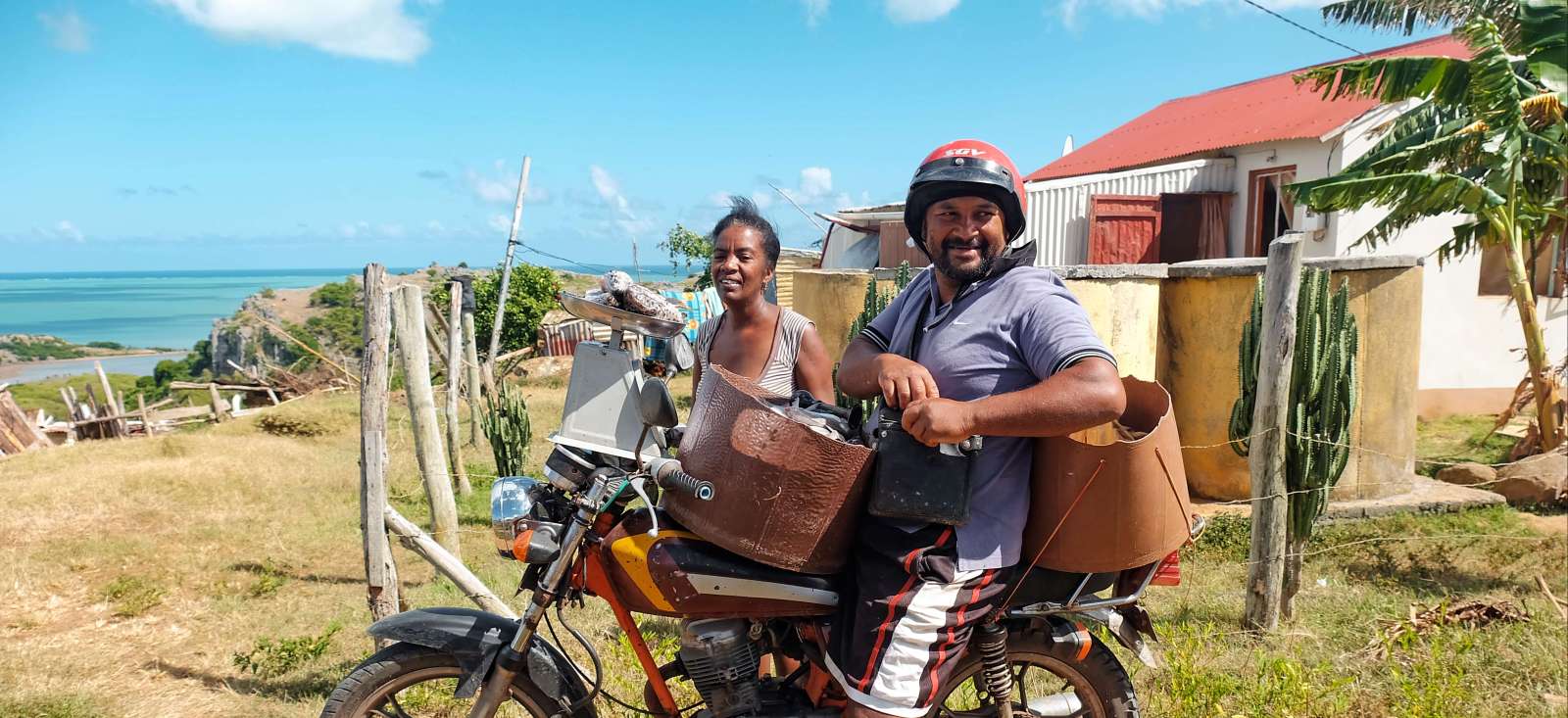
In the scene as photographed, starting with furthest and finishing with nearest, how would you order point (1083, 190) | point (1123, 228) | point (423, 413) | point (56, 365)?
point (56, 365), point (1083, 190), point (1123, 228), point (423, 413)

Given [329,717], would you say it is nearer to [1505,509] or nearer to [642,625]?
[642,625]

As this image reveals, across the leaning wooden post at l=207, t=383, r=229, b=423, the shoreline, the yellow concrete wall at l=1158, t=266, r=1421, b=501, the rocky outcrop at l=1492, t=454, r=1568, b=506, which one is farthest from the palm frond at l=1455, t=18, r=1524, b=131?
the shoreline

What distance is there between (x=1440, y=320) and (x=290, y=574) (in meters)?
13.4

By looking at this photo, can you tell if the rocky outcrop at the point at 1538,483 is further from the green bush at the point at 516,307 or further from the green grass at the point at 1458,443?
the green bush at the point at 516,307

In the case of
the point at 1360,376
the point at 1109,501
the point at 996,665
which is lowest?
the point at 996,665

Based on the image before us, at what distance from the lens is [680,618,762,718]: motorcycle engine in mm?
2615

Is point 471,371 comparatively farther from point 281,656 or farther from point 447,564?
point 447,564

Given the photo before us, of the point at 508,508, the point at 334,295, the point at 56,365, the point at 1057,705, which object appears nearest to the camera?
the point at 508,508

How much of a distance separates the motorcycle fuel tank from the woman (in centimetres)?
131

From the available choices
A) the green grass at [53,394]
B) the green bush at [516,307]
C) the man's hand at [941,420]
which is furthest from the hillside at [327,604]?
the green grass at [53,394]

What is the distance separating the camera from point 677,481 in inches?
96.1

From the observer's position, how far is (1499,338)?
12648mm

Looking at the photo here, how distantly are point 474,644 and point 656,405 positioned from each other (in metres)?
0.92

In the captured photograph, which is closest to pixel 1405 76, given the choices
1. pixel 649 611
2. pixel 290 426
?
pixel 649 611
